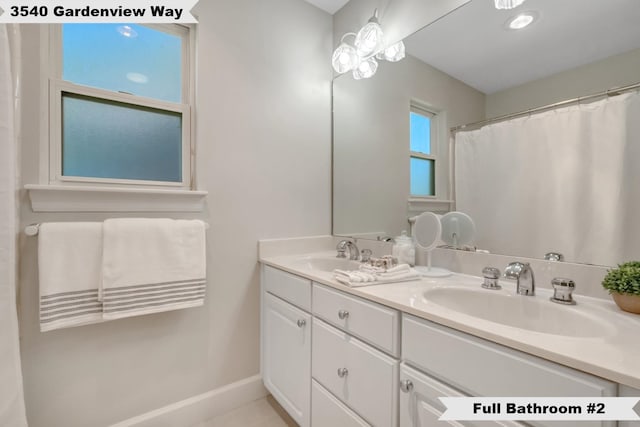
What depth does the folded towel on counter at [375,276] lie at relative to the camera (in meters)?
1.05

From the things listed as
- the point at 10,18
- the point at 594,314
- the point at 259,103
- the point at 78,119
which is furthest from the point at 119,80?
the point at 594,314

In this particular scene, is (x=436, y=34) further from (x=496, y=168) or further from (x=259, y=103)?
(x=259, y=103)

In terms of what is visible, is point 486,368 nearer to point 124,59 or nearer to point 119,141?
point 119,141

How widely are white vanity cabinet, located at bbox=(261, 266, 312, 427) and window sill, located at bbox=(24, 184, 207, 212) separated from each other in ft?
1.82

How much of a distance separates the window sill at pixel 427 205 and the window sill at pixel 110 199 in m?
1.06

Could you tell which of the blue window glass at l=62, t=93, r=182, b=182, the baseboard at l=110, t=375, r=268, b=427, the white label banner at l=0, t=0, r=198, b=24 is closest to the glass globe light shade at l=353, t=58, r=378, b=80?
the white label banner at l=0, t=0, r=198, b=24

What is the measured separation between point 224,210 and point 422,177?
3.46 feet

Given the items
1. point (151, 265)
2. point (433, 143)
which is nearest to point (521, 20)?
point (433, 143)

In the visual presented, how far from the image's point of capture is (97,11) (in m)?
1.21

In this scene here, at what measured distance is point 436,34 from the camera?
1.36 meters

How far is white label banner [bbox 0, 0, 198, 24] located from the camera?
104 cm

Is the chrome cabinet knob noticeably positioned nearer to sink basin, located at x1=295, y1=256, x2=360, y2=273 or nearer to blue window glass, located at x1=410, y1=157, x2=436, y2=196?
sink basin, located at x1=295, y1=256, x2=360, y2=273

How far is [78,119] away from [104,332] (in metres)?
0.94

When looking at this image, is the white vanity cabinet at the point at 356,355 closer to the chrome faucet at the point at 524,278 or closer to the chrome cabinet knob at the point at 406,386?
the chrome cabinet knob at the point at 406,386
